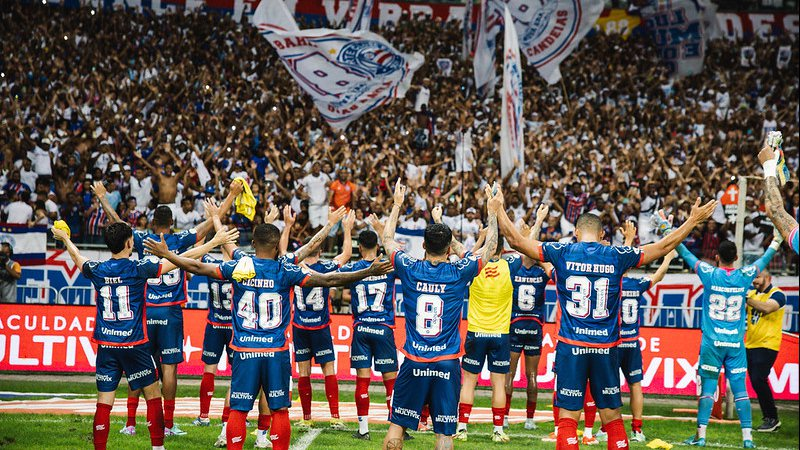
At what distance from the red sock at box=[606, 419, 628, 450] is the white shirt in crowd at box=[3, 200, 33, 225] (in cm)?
1478

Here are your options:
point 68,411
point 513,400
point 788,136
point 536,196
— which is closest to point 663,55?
point 788,136

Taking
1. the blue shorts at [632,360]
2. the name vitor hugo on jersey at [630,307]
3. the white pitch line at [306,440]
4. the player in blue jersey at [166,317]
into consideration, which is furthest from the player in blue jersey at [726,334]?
the player in blue jersey at [166,317]

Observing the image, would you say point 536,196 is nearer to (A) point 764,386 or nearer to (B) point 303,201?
(B) point 303,201

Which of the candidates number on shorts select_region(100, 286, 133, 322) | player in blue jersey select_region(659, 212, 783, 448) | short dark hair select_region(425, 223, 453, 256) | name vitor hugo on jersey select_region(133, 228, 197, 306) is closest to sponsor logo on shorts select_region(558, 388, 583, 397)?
short dark hair select_region(425, 223, 453, 256)

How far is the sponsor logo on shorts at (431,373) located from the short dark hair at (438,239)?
3.76 feet

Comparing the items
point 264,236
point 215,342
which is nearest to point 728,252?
point 264,236

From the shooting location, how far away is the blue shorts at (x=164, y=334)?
12.2m

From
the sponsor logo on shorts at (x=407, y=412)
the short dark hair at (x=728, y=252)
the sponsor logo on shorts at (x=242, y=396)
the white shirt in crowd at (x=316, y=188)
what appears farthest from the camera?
the white shirt in crowd at (x=316, y=188)

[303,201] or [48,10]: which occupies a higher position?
[48,10]

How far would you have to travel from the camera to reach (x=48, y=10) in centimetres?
3241

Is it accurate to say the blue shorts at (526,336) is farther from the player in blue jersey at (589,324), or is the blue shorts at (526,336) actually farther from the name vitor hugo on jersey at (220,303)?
the name vitor hugo on jersey at (220,303)

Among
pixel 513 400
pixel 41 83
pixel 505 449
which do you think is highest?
pixel 41 83

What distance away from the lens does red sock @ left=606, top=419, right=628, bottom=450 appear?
9688 mm

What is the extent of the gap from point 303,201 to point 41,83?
9.89m
